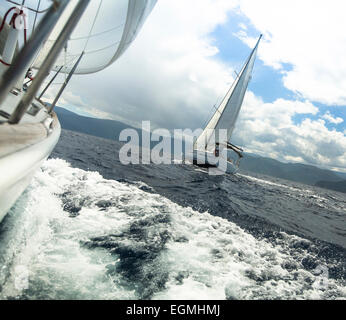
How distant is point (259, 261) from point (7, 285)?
15.8ft

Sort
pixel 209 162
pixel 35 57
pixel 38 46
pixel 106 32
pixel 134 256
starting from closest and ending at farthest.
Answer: pixel 38 46 < pixel 134 256 < pixel 35 57 < pixel 106 32 < pixel 209 162

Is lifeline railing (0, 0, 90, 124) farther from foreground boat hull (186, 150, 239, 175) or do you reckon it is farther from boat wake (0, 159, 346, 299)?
foreground boat hull (186, 150, 239, 175)

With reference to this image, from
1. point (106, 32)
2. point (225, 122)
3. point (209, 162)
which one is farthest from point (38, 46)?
point (225, 122)

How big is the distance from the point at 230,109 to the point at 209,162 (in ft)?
→ 28.8

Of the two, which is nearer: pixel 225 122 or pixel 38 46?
pixel 38 46

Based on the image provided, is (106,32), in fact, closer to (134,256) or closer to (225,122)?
(134,256)

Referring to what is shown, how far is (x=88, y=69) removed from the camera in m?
8.10

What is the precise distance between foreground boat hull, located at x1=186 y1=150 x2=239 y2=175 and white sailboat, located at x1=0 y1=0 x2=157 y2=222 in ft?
71.1

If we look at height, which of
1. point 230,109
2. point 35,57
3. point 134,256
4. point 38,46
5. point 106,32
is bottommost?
point 134,256

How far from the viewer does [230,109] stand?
104 feet

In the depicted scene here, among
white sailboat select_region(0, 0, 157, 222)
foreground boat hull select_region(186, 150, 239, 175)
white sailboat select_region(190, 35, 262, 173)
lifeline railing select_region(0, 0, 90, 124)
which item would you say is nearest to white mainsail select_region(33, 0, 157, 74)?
white sailboat select_region(0, 0, 157, 222)

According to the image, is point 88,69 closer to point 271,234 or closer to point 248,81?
point 271,234

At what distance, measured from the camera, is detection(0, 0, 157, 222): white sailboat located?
1.56m
